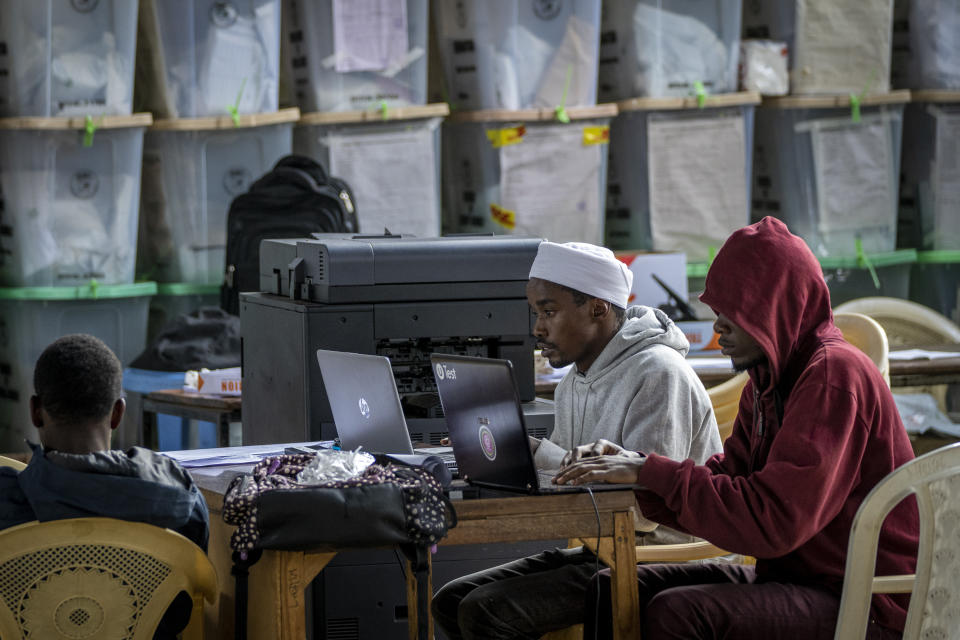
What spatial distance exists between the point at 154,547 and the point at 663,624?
768 mm

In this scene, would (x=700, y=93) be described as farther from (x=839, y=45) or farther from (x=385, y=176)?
(x=385, y=176)

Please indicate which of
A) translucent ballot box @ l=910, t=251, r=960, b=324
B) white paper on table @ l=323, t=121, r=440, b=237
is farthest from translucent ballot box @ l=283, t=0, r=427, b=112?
translucent ballot box @ l=910, t=251, r=960, b=324

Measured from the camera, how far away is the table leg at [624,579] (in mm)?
2127

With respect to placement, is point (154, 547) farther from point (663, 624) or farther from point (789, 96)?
point (789, 96)

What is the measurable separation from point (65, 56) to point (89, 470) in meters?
2.87

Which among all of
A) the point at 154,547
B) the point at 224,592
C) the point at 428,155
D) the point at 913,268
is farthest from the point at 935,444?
the point at 154,547

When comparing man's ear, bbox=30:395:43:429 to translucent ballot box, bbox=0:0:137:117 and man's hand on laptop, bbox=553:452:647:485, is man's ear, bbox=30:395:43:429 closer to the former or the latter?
man's hand on laptop, bbox=553:452:647:485

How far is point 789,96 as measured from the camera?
526 centimetres

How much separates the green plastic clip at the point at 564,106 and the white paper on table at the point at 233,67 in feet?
3.45

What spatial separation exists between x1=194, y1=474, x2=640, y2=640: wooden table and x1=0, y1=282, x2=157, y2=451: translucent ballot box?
2699mm

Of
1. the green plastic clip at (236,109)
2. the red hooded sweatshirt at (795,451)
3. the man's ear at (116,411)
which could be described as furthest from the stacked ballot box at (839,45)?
the man's ear at (116,411)

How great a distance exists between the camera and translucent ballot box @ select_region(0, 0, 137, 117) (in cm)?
453

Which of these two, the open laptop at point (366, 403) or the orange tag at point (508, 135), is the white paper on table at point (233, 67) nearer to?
the orange tag at point (508, 135)

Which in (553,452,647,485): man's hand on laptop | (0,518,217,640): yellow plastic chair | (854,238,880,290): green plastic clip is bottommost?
(0,518,217,640): yellow plastic chair
